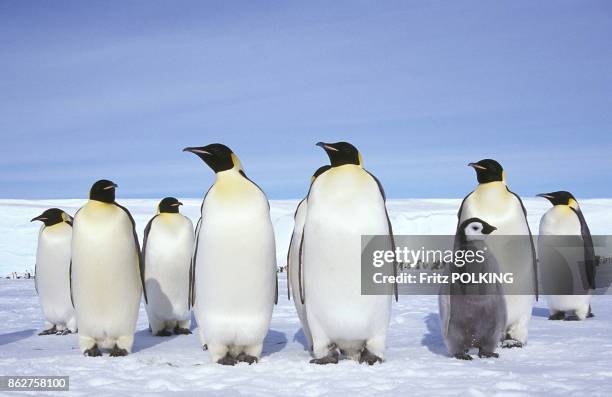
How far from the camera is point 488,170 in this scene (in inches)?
239

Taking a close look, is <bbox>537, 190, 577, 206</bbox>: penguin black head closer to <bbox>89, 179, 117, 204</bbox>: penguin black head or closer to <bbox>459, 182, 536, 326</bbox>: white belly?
<bbox>459, 182, 536, 326</bbox>: white belly

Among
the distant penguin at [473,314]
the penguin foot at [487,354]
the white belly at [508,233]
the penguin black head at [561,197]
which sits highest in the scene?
the penguin black head at [561,197]

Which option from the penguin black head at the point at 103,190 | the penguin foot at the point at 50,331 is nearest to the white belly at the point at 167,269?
the penguin foot at the point at 50,331

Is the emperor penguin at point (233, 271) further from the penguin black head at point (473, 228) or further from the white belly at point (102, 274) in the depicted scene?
the penguin black head at point (473, 228)

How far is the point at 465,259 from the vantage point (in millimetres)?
5109

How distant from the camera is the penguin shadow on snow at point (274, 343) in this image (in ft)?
18.6

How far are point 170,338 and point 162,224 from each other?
3.59 feet

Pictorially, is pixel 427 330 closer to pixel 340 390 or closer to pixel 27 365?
pixel 340 390

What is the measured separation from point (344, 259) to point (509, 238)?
183 centimetres

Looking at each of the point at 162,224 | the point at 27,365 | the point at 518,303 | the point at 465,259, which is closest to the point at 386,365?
the point at 465,259

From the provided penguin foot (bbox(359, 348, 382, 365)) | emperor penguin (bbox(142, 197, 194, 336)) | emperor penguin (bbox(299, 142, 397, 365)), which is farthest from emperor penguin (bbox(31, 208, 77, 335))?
penguin foot (bbox(359, 348, 382, 365))

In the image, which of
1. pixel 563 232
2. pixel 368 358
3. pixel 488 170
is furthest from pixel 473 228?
pixel 563 232

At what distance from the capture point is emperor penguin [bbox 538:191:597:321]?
Answer: 7832 millimetres

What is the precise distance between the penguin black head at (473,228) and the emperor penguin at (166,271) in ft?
9.33
